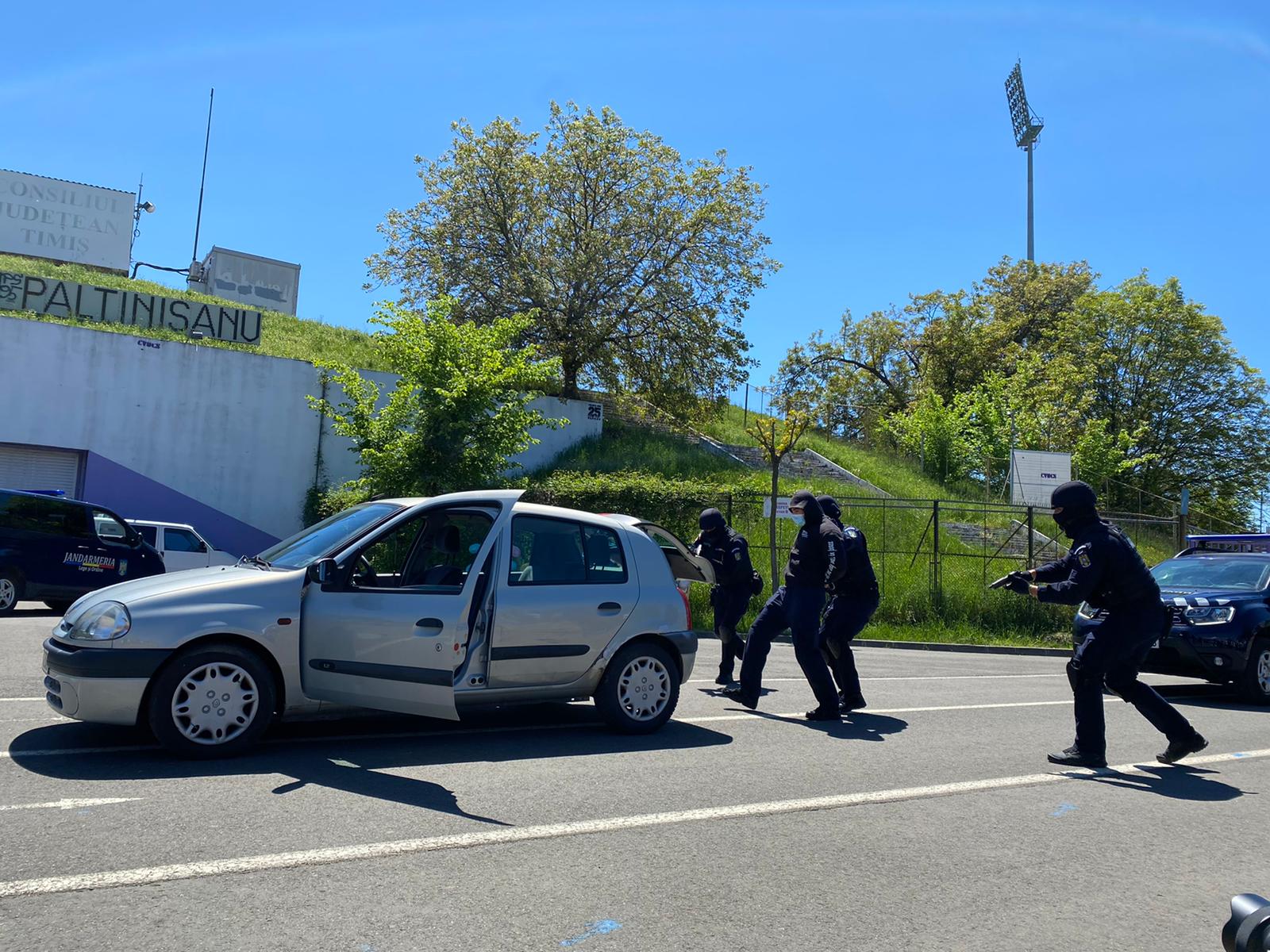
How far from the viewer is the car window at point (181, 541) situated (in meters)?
18.3

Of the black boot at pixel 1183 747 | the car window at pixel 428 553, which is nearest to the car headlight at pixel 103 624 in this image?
the car window at pixel 428 553

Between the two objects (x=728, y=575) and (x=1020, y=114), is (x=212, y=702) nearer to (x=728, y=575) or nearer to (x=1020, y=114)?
(x=728, y=575)

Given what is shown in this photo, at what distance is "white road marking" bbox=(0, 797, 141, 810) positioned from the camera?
4.83m

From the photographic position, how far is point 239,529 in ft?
82.2

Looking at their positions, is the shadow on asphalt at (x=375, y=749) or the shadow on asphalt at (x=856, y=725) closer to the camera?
the shadow on asphalt at (x=375, y=749)

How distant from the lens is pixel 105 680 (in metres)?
5.72

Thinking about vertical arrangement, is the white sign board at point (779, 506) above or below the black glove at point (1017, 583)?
above

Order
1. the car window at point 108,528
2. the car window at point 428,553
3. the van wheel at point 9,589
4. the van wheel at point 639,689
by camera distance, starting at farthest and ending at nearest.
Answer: the car window at point 108,528, the van wheel at point 9,589, the van wheel at point 639,689, the car window at point 428,553

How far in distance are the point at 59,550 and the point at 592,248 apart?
19.4 metres

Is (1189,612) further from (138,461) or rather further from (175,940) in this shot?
(138,461)

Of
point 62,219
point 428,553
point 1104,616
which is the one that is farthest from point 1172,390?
point 62,219

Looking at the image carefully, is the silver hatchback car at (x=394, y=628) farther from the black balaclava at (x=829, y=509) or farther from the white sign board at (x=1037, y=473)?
the white sign board at (x=1037, y=473)

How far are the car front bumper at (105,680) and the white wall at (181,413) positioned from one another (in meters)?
20.0

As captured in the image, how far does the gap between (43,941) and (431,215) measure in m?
31.1
